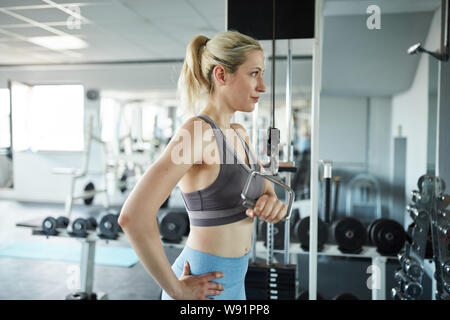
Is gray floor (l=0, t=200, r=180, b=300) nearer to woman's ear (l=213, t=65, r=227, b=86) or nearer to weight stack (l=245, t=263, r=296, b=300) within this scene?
weight stack (l=245, t=263, r=296, b=300)

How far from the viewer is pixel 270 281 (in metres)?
1.65

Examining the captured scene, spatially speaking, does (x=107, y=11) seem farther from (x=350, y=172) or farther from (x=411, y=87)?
(x=350, y=172)

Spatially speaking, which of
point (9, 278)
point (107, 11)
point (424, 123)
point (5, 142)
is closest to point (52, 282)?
point (9, 278)

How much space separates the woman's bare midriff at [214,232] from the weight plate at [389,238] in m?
1.62

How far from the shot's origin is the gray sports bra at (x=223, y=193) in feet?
2.83

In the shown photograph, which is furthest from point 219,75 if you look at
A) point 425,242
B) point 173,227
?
point 173,227

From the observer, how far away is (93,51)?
493 centimetres

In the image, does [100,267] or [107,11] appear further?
[100,267]

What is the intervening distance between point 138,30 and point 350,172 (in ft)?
11.7

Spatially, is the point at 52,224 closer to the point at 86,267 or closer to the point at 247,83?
the point at 86,267

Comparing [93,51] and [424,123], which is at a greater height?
[93,51]

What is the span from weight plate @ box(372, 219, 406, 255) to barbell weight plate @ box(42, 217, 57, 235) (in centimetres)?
216

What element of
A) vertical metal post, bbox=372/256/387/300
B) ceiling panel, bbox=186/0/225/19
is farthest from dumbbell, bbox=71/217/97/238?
ceiling panel, bbox=186/0/225/19
